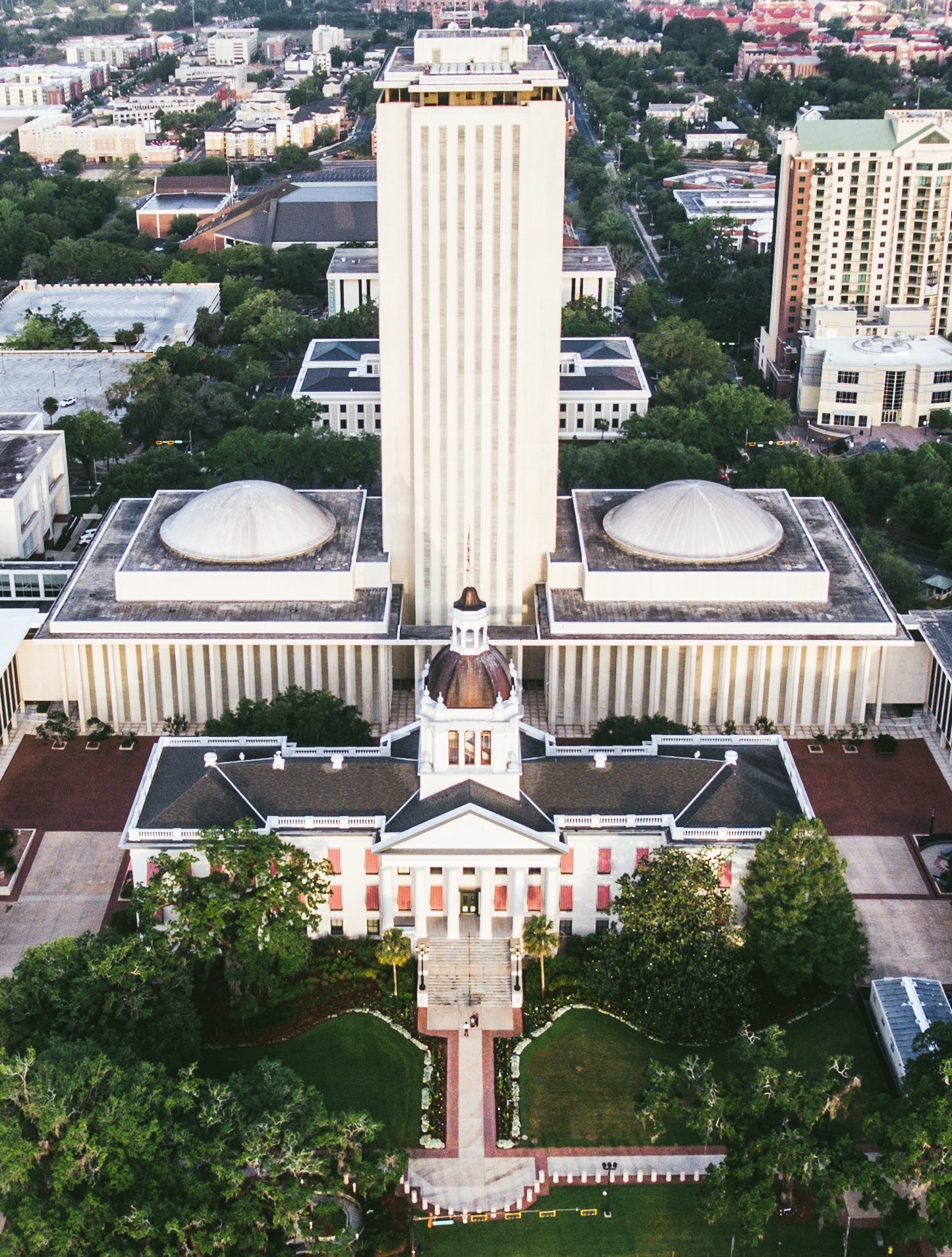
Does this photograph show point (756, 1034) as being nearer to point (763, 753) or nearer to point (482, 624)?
point (763, 753)

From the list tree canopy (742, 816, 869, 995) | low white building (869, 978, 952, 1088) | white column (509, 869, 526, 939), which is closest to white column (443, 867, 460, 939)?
white column (509, 869, 526, 939)

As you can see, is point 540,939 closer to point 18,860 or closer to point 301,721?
point 301,721


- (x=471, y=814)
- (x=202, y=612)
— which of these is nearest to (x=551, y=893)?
(x=471, y=814)

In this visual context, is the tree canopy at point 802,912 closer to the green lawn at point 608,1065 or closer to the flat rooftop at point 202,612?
the green lawn at point 608,1065

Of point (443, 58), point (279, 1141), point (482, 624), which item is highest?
point (443, 58)

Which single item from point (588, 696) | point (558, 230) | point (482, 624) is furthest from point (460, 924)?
point (558, 230)

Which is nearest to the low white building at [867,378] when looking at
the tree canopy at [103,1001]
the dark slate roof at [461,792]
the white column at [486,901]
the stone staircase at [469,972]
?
the dark slate roof at [461,792]

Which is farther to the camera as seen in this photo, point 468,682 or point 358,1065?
point 468,682
